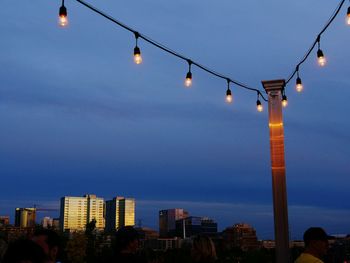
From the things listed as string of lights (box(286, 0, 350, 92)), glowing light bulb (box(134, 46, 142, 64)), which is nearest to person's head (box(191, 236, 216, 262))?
glowing light bulb (box(134, 46, 142, 64))

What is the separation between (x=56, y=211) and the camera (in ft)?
314

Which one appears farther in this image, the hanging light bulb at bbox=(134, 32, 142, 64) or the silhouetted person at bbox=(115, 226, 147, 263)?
the hanging light bulb at bbox=(134, 32, 142, 64)

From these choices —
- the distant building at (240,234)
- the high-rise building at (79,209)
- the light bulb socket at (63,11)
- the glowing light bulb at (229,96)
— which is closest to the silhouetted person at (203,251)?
the light bulb socket at (63,11)

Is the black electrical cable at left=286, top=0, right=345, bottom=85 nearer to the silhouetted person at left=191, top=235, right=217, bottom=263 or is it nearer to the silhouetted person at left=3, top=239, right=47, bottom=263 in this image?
the silhouetted person at left=191, top=235, right=217, bottom=263

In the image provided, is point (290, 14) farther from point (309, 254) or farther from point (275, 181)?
point (309, 254)

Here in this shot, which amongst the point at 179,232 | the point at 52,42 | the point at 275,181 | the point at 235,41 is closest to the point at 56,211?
the point at 179,232

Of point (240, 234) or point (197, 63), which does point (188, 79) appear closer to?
point (197, 63)

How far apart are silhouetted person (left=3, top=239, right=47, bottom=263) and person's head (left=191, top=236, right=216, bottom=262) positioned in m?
2.22

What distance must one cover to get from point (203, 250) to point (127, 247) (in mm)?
663

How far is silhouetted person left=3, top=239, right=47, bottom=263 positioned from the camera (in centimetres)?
140

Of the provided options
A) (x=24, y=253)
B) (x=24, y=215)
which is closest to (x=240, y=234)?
(x=24, y=215)

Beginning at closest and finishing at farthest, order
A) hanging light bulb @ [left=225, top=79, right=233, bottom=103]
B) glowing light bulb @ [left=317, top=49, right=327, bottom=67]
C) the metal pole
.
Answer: glowing light bulb @ [left=317, top=49, right=327, bottom=67] < the metal pole < hanging light bulb @ [left=225, top=79, right=233, bottom=103]

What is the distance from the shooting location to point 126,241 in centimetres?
→ 316

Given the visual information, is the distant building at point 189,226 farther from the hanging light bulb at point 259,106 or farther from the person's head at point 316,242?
the person's head at point 316,242
